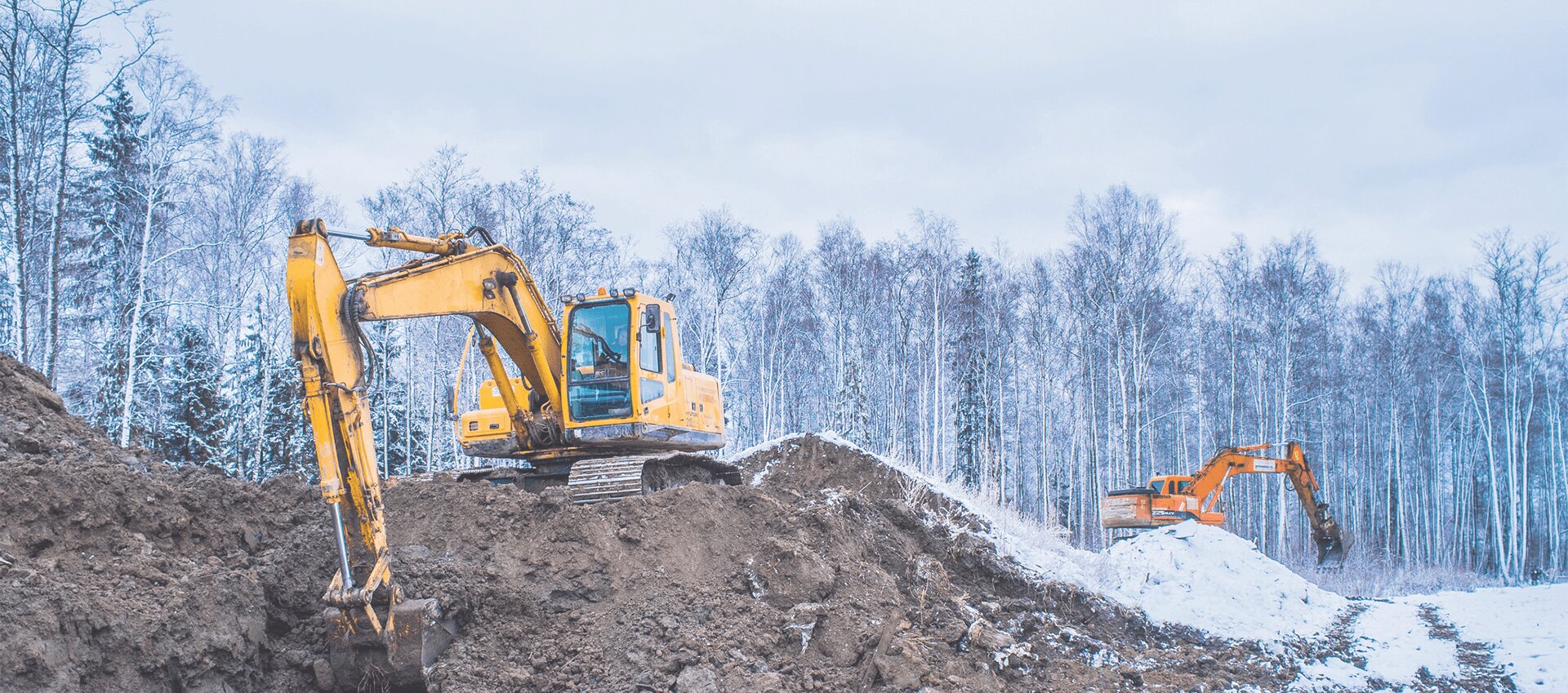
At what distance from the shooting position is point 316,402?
5695mm

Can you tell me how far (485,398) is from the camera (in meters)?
10.7

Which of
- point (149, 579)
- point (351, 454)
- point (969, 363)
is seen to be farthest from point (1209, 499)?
point (149, 579)

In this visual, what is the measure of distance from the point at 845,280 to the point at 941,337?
331cm

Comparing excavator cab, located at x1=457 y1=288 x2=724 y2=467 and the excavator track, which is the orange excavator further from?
excavator cab, located at x1=457 y1=288 x2=724 y2=467

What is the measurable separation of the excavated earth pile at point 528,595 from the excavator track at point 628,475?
55 cm

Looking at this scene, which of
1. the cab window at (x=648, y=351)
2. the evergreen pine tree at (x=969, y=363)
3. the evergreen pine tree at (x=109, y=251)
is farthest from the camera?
the evergreen pine tree at (x=969, y=363)

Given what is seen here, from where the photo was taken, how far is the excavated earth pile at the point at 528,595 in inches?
220

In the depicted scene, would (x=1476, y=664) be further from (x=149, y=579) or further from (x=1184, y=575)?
(x=149, y=579)

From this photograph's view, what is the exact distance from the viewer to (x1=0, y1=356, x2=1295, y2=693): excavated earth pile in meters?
5.60

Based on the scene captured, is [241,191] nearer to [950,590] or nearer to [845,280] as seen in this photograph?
[845,280]

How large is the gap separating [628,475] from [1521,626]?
11026 millimetres

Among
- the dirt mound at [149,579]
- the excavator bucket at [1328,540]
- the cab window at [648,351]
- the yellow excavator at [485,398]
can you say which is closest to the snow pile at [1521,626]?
the excavator bucket at [1328,540]

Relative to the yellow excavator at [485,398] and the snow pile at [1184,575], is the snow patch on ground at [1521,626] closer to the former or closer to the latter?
the snow pile at [1184,575]

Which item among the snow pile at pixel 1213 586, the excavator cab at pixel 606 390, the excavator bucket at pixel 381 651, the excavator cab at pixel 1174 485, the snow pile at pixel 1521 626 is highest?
the excavator cab at pixel 606 390
